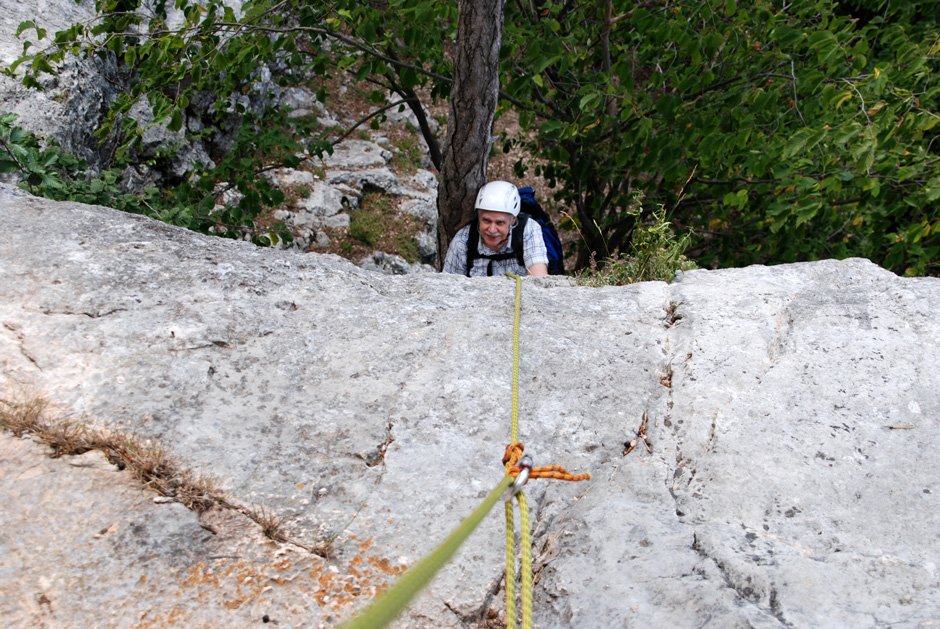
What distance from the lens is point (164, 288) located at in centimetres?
311

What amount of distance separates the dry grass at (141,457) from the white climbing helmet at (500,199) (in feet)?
10.0

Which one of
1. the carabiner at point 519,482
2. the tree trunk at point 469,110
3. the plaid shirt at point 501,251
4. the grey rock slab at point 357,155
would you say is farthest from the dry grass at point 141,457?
the grey rock slab at point 357,155

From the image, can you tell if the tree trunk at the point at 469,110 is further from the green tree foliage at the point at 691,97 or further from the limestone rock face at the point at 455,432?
the limestone rock face at the point at 455,432

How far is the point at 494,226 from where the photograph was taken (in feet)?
15.6

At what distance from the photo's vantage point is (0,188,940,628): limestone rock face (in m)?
1.90

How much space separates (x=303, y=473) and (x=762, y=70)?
5.27 meters

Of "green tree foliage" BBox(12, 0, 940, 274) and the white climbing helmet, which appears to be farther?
the white climbing helmet

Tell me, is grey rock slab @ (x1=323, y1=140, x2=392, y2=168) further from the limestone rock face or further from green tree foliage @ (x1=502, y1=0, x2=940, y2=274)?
the limestone rock face

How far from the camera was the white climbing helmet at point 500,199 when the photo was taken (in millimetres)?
4715

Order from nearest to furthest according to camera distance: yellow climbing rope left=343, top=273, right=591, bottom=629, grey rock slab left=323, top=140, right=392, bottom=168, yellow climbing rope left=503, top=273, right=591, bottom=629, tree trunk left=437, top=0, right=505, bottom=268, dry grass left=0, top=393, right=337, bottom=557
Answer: yellow climbing rope left=343, top=273, right=591, bottom=629
yellow climbing rope left=503, top=273, right=591, bottom=629
dry grass left=0, top=393, right=337, bottom=557
tree trunk left=437, top=0, right=505, bottom=268
grey rock slab left=323, top=140, right=392, bottom=168

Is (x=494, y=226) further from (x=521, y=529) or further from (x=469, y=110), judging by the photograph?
(x=521, y=529)

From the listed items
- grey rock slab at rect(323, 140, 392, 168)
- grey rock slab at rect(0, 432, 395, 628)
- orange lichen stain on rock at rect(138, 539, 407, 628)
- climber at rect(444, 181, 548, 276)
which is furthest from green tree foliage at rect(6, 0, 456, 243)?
grey rock slab at rect(323, 140, 392, 168)

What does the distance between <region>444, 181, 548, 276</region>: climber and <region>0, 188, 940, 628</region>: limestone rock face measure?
1.09 meters

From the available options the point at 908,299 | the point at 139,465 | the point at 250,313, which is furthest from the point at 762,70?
the point at 139,465
